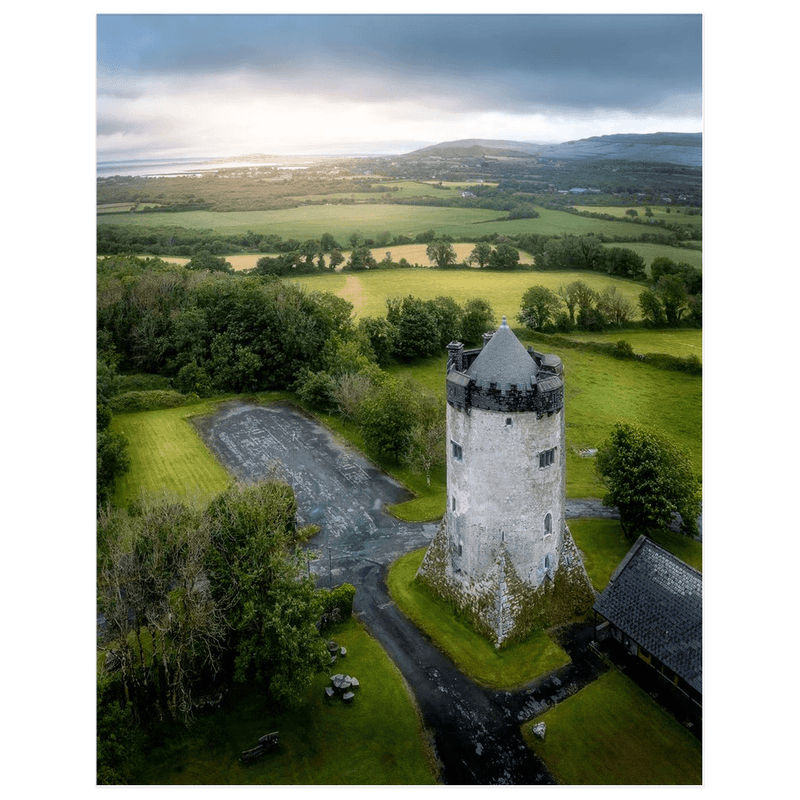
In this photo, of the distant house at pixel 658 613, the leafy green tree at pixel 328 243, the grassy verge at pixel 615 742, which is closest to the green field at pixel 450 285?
the leafy green tree at pixel 328 243

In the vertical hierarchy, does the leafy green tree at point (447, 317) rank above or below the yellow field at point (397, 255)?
below

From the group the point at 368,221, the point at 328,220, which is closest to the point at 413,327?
the point at 368,221

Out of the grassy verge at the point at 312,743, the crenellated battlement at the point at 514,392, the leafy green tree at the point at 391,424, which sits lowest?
the grassy verge at the point at 312,743

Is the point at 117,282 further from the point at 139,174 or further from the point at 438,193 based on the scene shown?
the point at 438,193

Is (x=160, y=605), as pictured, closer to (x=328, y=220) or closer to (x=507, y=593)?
(x=507, y=593)

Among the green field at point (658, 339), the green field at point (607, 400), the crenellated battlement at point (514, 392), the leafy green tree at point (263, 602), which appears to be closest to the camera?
the leafy green tree at point (263, 602)

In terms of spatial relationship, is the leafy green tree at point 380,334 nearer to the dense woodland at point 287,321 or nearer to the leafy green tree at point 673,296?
the dense woodland at point 287,321

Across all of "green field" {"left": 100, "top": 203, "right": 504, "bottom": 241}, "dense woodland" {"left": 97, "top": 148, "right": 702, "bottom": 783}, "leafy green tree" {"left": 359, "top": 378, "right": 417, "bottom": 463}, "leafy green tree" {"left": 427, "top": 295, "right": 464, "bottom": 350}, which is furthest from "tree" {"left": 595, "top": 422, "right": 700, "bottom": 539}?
"green field" {"left": 100, "top": 203, "right": 504, "bottom": 241}
